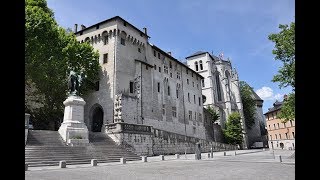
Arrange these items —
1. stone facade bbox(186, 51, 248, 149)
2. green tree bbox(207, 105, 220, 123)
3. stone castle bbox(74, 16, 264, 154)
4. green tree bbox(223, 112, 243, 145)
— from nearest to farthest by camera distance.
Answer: stone castle bbox(74, 16, 264, 154) < green tree bbox(223, 112, 243, 145) < green tree bbox(207, 105, 220, 123) < stone facade bbox(186, 51, 248, 149)

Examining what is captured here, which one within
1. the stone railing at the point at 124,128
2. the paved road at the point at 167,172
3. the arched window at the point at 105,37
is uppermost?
the arched window at the point at 105,37

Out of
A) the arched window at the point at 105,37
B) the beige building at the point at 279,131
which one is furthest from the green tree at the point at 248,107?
the arched window at the point at 105,37

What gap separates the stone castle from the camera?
2902cm

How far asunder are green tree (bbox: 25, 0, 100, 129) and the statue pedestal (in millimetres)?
7984

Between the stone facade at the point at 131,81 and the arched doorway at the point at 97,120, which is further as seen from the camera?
the arched doorway at the point at 97,120

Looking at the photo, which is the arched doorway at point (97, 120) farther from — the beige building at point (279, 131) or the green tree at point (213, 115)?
the beige building at point (279, 131)

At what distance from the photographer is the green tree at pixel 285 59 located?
72.1 ft

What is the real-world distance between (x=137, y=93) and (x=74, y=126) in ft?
47.4

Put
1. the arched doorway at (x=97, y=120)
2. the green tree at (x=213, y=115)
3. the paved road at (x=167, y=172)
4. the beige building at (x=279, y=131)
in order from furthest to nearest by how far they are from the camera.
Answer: the green tree at (x=213, y=115)
the beige building at (x=279, y=131)
the arched doorway at (x=97, y=120)
the paved road at (x=167, y=172)

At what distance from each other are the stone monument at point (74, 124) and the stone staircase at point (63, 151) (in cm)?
56

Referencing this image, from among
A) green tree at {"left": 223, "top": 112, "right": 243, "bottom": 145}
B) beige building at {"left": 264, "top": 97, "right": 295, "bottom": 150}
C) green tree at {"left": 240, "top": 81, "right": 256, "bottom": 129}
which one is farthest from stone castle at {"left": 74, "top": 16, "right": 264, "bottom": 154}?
green tree at {"left": 240, "top": 81, "right": 256, "bottom": 129}

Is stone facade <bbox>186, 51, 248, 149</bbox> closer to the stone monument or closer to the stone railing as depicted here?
the stone railing

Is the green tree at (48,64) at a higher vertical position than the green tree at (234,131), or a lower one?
higher
